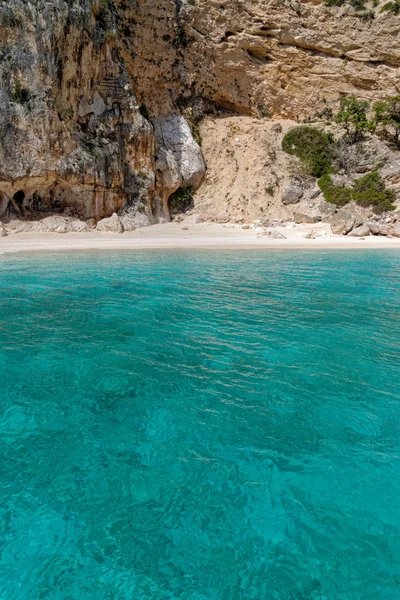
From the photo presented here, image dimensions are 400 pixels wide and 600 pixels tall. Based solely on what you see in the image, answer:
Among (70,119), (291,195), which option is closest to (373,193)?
(291,195)

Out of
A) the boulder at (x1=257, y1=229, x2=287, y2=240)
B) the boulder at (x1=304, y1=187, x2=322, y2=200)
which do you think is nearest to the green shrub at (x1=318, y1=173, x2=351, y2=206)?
the boulder at (x1=304, y1=187, x2=322, y2=200)

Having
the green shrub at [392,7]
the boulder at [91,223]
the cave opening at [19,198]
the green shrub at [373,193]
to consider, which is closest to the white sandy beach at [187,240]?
the boulder at [91,223]

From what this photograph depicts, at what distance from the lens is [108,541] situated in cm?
238

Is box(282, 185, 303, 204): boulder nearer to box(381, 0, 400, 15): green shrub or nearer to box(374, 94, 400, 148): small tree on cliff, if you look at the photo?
box(374, 94, 400, 148): small tree on cliff

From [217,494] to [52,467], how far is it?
1.32 meters

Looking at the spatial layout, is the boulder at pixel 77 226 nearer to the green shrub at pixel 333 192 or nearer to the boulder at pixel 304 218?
the boulder at pixel 304 218

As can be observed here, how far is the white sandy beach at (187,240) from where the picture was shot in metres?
17.9

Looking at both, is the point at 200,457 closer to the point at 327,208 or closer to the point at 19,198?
A: the point at 19,198

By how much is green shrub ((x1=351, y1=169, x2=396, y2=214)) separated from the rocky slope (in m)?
5.13

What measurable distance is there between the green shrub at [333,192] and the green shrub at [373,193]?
0.50m

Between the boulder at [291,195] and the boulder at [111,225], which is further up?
the boulder at [291,195]

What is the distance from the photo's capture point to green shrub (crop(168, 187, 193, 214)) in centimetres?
2928

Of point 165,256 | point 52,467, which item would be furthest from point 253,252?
point 52,467

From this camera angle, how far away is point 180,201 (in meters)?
29.5
